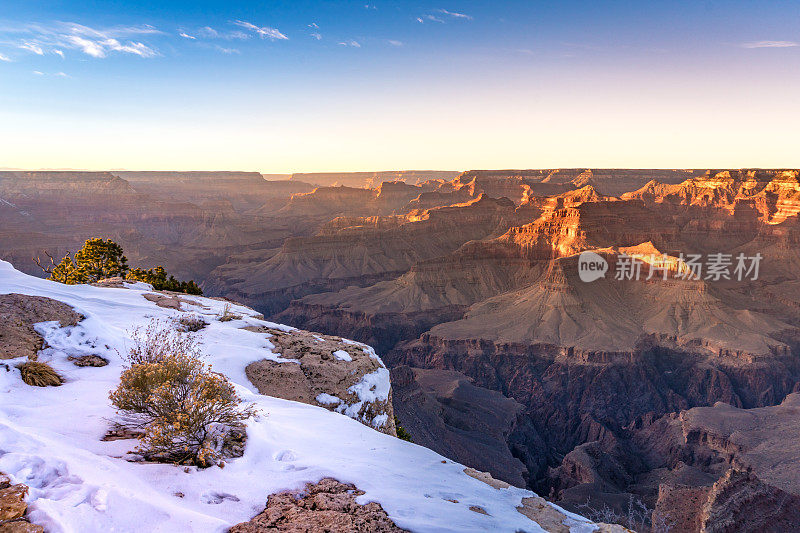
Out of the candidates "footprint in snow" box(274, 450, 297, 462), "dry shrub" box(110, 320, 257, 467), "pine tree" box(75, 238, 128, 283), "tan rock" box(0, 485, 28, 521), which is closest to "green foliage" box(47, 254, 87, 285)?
"pine tree" box(75, 238, 128, 283)

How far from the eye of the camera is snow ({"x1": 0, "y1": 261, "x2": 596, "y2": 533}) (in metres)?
6.08

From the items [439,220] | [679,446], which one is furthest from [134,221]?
[679,446]

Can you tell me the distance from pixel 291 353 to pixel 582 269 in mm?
85124

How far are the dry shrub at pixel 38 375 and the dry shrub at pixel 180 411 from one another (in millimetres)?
2222

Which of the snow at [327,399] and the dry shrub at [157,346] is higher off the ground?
the dry shrub at [157,346]

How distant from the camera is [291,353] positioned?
14.0 metres

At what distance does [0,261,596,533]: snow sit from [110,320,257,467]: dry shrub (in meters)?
0.33

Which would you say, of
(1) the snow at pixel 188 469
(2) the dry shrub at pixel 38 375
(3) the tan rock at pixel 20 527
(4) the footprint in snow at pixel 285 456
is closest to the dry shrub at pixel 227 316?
(1) the snow at pixel 188 469

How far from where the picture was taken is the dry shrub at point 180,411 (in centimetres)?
745

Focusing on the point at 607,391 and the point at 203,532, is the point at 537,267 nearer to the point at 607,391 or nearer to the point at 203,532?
the point at 607,391

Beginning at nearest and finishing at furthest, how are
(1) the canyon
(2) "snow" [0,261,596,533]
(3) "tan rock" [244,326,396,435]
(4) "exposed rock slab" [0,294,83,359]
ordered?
(2) "snow" [0,261,596,533] → (4) "exposed rock slab" [0,294,83,359] → (3) "tan rock" [244,326,396,435] → (1) the canyon

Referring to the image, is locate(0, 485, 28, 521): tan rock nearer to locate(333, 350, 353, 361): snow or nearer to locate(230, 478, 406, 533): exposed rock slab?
locate(230, 478, 406, 533): exposed rock slab

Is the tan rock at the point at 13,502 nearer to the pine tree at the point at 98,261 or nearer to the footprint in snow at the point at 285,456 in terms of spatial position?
the footprint in snow at the point at 285,456

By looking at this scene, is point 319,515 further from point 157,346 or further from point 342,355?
point 342,355
